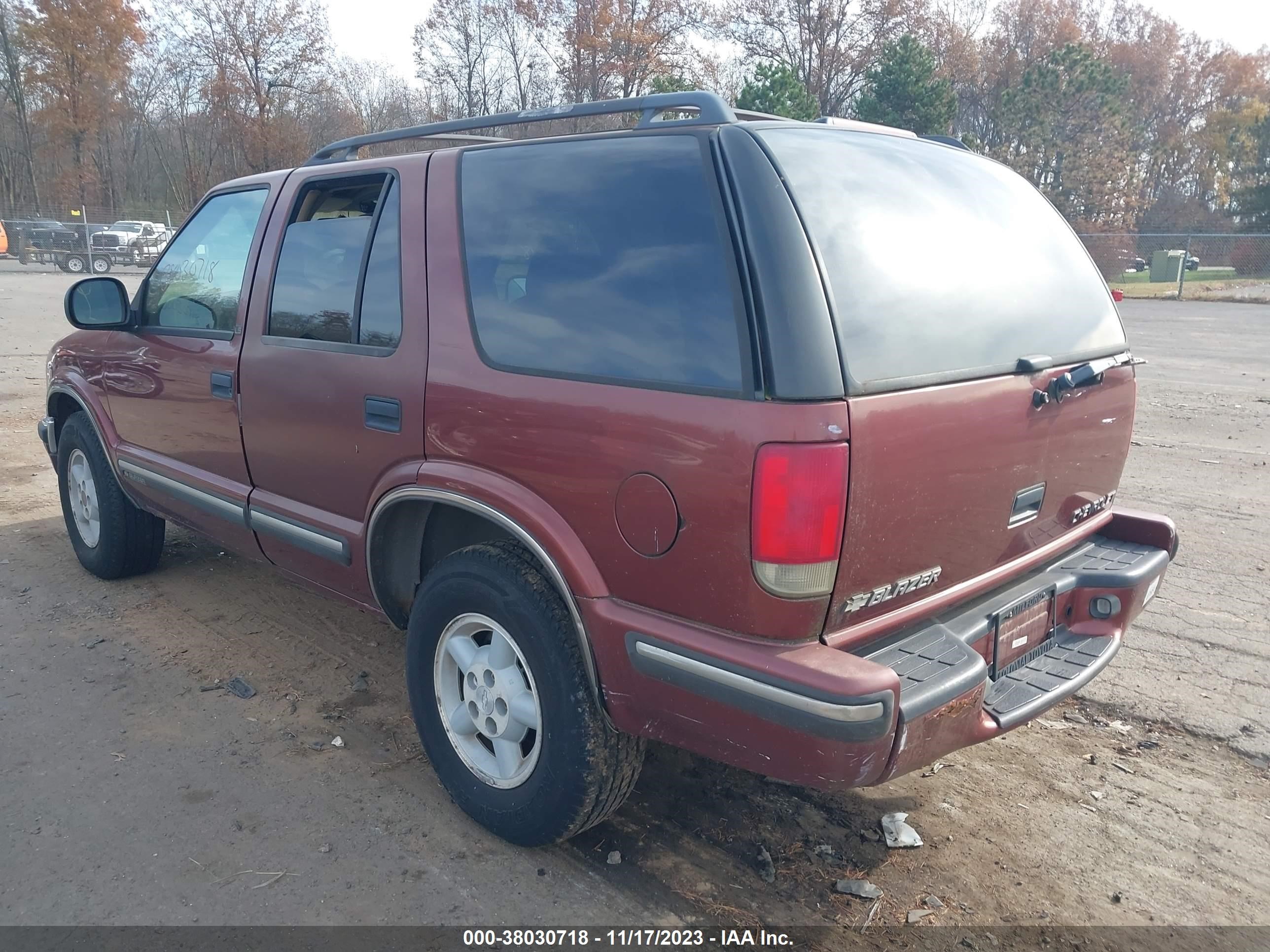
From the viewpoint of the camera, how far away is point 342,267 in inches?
131

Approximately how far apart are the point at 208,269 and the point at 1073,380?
3460mm

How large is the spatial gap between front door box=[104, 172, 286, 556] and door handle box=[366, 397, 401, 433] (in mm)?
945

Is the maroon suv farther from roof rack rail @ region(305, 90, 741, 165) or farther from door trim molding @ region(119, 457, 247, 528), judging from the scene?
door trim molding @ region(119, 457, 247, 528)

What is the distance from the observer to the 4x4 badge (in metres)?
2.29

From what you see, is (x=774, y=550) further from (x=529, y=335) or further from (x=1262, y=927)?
(x=1262, y=927)

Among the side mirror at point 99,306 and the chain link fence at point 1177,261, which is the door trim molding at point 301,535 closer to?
the side mirror at point 99,306

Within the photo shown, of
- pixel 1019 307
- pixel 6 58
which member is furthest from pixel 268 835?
pixel 6 58

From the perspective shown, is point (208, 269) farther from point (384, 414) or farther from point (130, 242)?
point (130, 242)

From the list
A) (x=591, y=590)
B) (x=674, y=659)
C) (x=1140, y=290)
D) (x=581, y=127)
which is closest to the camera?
(x=674, y=659)

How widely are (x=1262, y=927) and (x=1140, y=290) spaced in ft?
94.6

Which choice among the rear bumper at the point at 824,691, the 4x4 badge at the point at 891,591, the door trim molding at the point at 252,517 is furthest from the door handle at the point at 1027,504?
the door trim molding at the point at 252,517

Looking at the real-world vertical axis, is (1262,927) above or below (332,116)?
below

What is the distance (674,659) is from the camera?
230 centimetres

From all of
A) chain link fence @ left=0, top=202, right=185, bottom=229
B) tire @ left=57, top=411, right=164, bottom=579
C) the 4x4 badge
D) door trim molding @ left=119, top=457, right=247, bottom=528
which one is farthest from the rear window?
chain link fence @ left=0, top=202, right=185, bottom=229
